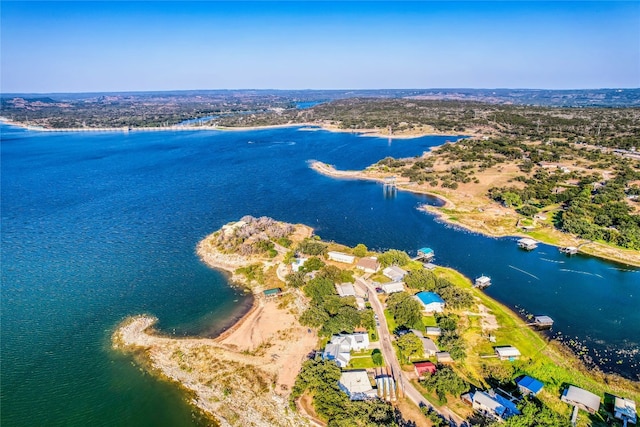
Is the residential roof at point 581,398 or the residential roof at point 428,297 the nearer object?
the residential roof at point 581,398

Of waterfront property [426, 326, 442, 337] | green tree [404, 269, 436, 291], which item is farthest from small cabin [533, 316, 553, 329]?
waterfront property [426, 326, 442, 337]

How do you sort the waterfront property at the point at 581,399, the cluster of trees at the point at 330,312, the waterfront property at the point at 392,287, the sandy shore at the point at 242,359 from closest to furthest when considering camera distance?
the waterfront property at the point at 581,399 < the sandy shore at the point at 242,359 < the cluster of trees at the point at 330,312 < the waterfront property at the point at 392,287

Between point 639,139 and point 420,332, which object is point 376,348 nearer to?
point 420,332

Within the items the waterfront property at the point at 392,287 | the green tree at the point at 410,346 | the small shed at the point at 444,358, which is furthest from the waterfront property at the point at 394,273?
the small shed at the point at 444,358

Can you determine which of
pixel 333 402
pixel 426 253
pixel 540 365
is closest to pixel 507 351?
pixel 540 365

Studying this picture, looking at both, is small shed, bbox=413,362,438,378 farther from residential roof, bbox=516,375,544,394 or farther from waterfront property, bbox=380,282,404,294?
waterfront property, bbox=380,282,404,294

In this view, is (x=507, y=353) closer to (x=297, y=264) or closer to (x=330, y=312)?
(x=330, y=312)

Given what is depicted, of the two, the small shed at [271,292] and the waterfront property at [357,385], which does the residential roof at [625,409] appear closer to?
the waterfront property at [357,385]
